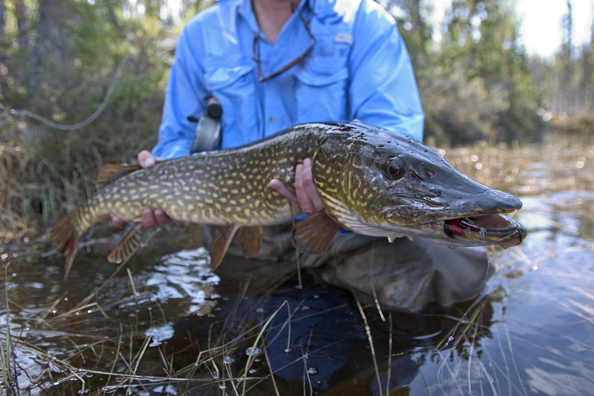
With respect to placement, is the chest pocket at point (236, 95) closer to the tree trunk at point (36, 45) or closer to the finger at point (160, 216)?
the finger at point (160, 216)

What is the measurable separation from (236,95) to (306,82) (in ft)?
1.64

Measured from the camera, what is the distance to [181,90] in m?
2.98

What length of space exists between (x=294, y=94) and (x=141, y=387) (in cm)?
193

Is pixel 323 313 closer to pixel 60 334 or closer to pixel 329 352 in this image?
pixel 329 352

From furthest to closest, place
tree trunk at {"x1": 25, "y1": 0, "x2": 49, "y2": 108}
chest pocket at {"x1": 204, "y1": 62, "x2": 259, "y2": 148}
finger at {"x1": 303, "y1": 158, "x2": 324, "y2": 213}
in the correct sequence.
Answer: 1. tree trunk at {"x1": 25, "y1": 0, "x2": 49, "y2": 108}
2. chest pocket at {"x1": 204, "y1": 62, "x2": 259, "y2": 148}
3. finger at {"x1": 303, "y1": 158, "x2": 324, "y2": 213}

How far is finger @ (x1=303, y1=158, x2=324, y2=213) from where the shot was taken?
1863mm

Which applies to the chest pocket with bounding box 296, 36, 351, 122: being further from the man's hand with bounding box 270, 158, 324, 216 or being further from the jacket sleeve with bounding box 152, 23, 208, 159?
the jacket sleeve with bounding box 152, 23, 208, 159

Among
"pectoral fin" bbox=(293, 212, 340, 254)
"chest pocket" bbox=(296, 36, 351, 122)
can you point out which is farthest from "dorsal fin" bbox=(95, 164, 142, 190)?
"pectoral fin" bbox=(293, 212, 340, 254)

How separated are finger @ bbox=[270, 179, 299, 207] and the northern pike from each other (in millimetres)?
28

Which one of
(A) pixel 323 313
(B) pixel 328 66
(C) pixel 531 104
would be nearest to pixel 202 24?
(B) pixel 328 66

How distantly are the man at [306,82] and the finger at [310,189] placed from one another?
541mm

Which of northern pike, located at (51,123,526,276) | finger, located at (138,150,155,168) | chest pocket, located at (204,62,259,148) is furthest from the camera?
chest pocket, located at (204,62,259,148)

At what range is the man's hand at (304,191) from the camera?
187 centimetres

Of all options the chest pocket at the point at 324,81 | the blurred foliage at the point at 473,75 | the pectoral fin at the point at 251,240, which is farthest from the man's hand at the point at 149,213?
the blurred foliage at the point at 473,75
